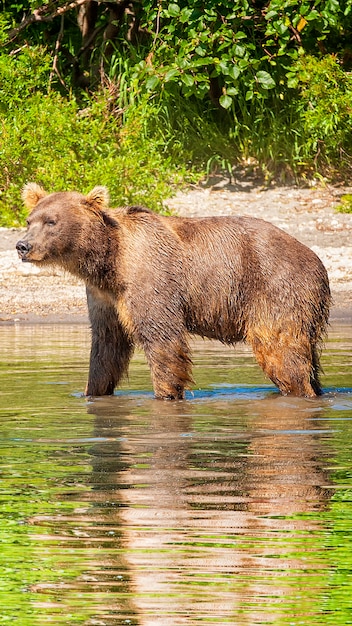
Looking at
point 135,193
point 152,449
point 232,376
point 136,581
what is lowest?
point 135,193

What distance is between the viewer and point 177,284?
28.2 feet

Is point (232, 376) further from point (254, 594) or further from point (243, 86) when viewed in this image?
point (243, 86)

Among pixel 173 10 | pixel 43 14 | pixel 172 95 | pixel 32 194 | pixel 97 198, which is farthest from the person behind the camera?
pixel 43 14

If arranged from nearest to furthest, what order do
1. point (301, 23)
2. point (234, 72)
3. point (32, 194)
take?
point (32, 194) → point (301, 23) → point (234, 72)

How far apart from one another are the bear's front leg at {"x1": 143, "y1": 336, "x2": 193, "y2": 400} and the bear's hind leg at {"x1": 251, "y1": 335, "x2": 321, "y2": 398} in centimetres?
48

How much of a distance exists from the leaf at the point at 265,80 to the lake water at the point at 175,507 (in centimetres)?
723

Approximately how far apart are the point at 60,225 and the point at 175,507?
3601 mm

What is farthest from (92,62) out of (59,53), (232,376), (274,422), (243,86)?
(274,422)

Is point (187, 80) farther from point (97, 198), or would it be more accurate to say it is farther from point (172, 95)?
point (97, 198)

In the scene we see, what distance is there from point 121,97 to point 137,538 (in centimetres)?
1265

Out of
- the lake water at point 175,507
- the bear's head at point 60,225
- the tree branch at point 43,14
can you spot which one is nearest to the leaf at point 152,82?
the tree branch at point 43,14

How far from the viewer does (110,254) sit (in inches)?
337

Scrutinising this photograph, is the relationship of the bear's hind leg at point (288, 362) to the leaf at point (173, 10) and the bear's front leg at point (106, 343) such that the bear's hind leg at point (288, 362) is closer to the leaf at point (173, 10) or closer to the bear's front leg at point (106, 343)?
the bear's front leg at point (106, 343)

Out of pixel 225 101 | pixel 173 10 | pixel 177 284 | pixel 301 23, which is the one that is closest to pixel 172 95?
pixel 225 101
